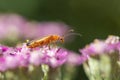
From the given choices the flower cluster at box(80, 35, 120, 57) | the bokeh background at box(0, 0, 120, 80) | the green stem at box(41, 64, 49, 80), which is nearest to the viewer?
the green stem at box(41, 64, 49, 80)

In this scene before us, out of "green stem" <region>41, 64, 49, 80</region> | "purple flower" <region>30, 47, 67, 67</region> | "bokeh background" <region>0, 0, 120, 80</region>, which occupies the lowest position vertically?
"green stem" <region>41, 64, 49, 80</region>

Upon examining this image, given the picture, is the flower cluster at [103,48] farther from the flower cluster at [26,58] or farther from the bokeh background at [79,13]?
the bokeh background at [79,13]

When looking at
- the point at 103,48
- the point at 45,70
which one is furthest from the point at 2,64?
the point at 103,48

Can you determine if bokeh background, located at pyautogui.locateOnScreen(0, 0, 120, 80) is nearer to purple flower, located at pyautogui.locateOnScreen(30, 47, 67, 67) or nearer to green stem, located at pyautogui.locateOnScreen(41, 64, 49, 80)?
purple flower, located at pyautogui.locateOnScreen(30, 47, 67, 67)

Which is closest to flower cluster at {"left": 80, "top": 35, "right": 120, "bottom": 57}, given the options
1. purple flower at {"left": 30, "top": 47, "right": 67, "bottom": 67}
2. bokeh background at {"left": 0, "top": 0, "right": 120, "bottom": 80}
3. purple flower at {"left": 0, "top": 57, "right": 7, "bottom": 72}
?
purple flower at {"left": 30, "top": 47, "right": 67, "bottom": 67}

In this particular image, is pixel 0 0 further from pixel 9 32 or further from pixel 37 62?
pixel 37 62

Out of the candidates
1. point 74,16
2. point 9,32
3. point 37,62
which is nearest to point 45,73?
point 37,62
